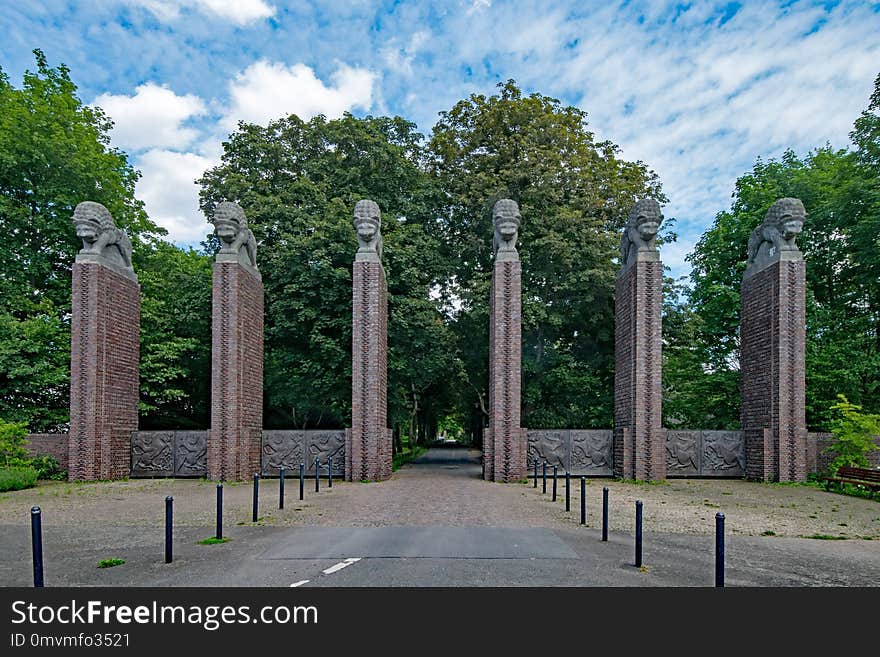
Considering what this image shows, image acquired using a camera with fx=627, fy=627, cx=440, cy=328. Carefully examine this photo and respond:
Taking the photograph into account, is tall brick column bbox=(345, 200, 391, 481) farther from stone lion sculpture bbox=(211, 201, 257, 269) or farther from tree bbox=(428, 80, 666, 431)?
tree bbox=(428, 80, 666, 431)

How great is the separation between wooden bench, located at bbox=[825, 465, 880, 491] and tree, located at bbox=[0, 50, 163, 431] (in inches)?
1008

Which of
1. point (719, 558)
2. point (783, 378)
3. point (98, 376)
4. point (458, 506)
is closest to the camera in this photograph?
point (719, 558)

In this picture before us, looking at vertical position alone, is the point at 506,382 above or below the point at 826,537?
above

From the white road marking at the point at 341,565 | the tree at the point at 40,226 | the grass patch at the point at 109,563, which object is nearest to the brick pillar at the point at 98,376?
the tree at the point at 40,226

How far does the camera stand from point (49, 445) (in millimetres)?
20531

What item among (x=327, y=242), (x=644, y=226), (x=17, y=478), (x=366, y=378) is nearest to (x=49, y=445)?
(x=17, y=478)

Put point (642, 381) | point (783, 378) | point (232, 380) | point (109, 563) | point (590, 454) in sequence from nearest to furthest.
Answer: point (109, 563) < point (232, 380) < point (783, 378) < point (642, 381) < point (590, 454)

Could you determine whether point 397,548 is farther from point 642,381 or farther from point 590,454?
point 590,454

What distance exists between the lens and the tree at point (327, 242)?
2567 centimetres

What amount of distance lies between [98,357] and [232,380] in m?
4.32

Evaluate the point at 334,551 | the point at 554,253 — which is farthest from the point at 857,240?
the point at 334,551

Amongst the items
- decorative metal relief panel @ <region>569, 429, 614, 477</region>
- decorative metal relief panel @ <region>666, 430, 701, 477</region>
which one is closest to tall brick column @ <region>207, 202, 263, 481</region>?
decorative metal relief panel @ <region>569, 429, 614, 477</region>

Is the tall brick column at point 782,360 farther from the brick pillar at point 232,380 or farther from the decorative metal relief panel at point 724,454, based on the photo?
the brick pillar at point 232,380

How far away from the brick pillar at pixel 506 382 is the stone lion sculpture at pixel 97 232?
13058mm
